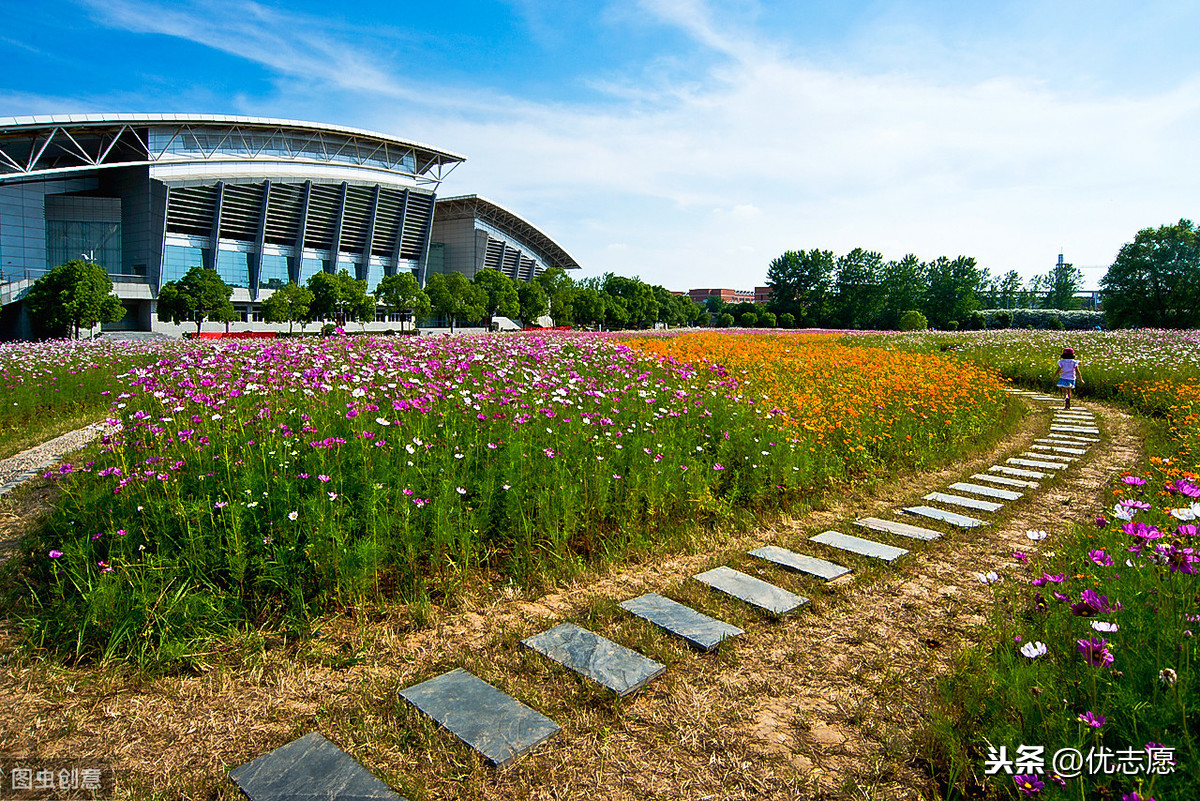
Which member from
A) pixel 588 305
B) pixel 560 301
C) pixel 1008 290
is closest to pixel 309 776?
pixel 560 301

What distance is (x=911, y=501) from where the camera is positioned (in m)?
5.92

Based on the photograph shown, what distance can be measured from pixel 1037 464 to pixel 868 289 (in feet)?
248

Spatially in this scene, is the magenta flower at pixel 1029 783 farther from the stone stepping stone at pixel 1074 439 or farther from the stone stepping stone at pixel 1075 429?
the stone stepping stone at pixel 1075 429

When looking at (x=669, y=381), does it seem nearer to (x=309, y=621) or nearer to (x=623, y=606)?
(x=623, y=606)

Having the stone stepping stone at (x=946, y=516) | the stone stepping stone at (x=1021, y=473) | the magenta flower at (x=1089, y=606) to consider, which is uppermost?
the magenta flower at (x=1089, y=606)

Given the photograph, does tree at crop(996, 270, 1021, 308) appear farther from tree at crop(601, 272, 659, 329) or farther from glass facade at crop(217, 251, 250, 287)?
glass facade at crop(217, 251, 250, 287)

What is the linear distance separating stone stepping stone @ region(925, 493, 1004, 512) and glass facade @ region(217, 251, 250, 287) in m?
61.6

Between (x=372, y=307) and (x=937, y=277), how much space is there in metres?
61.9

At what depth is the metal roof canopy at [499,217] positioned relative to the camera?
7494 centimetres

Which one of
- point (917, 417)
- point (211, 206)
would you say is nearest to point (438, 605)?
point (917, 417)

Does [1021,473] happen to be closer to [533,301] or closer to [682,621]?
[682,621]

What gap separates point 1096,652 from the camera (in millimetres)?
2121

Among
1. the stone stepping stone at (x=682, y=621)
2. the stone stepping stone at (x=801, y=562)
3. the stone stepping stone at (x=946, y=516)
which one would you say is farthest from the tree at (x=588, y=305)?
the stone stepping stone at (x=682, y=621)

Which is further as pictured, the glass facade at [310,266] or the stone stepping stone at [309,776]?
the glass facade at [310,266]
